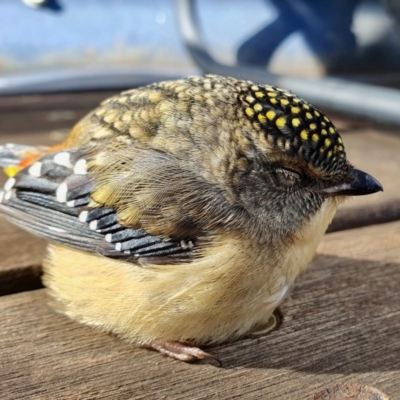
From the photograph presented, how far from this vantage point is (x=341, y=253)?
1.89m

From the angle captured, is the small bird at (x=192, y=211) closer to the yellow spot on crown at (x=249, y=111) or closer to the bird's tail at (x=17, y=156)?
the yellow spot on crown at (x=249, y=111)

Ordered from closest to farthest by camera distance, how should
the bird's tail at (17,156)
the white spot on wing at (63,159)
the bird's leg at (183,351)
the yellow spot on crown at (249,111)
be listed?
the bird's leg at (183,351)
the yellow spot on crown at (249,111)
the white spot on wing at (63,159)
the bird's tail at (17,156)

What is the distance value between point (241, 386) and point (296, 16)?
3271 mm

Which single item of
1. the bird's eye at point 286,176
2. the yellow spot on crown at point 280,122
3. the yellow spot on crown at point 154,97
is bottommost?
the bird's eye at point 286,176

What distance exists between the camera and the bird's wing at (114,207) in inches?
55.7

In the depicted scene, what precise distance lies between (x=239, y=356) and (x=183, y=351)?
5.6 inches

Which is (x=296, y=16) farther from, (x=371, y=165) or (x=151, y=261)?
(x=151, y=261)

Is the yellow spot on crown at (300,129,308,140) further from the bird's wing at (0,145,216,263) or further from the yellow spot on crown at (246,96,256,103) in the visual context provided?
the bird's wing at (0,145,216,263)

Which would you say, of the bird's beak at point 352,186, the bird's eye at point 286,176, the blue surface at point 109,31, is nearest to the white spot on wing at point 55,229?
the bird's eye at point 286,176

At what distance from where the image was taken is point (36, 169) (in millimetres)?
1691

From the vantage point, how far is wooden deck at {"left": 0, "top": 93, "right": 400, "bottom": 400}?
1280 mm

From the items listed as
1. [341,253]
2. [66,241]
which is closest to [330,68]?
[341,253]

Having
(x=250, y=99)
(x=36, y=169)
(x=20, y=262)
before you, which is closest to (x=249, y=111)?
(x=250, y=99)

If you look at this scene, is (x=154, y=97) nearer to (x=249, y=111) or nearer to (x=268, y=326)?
(x=249, y=111)
